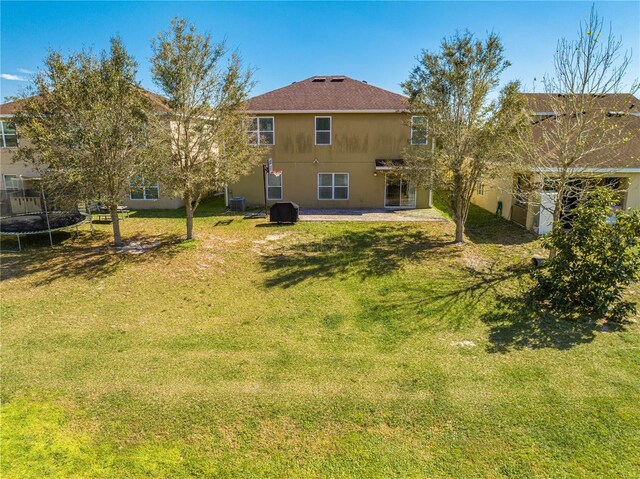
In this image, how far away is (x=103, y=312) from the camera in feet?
32.2

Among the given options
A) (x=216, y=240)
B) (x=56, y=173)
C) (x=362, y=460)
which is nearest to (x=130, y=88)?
(x=56, y=173)

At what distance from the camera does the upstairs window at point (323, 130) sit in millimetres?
22141

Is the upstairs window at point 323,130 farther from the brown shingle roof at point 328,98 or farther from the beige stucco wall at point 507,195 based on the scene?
the beige stucco wall at point 507,195

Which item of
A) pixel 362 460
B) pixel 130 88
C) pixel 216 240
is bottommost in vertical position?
pixel 362 460

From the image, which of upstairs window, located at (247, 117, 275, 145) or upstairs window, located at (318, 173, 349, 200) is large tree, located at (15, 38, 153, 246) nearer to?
upstairs window, located at (247, 117, 275, 145)

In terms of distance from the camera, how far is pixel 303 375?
7156 mm

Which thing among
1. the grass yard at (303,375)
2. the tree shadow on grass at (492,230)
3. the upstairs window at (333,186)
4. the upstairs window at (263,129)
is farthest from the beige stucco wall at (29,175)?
the tree shadow on grass at (492,230)

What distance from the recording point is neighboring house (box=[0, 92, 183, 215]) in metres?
20.1

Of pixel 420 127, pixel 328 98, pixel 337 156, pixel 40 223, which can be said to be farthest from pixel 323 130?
pixel 40 223

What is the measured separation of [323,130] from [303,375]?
17.4m

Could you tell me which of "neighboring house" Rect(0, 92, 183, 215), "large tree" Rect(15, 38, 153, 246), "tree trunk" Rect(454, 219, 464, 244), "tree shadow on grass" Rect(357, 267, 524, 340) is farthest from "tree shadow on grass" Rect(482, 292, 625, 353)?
"neighboring house" Rect(0, 92, 183, 215)

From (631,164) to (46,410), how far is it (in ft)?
68.9

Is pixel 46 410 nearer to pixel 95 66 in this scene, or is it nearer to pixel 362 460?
pixel 362 460

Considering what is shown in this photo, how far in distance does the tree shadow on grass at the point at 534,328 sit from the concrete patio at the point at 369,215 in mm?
10425
